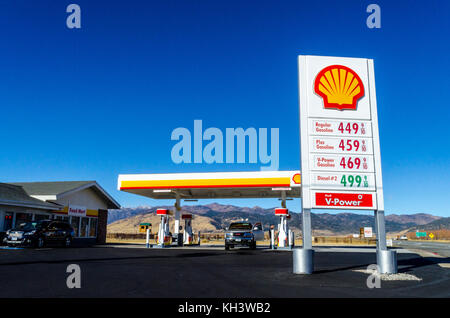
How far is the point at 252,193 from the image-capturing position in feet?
113

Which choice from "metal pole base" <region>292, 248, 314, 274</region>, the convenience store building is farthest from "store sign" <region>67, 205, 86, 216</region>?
"metal pole base" <region>292, 248, 314, 274</region>

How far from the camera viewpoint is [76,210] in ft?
108

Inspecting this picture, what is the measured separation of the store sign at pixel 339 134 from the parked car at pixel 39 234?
19749 mm

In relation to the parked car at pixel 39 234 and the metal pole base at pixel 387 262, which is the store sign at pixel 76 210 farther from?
the metal pole base at pixel 387 262

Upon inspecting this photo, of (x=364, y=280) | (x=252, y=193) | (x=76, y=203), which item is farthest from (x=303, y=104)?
(x=76, y=203)

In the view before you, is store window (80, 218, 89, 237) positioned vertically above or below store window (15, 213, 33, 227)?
below

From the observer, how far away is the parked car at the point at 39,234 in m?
22.8

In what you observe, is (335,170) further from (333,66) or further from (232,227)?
(232,227)

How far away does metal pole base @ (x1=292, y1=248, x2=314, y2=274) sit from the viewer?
1012 cm

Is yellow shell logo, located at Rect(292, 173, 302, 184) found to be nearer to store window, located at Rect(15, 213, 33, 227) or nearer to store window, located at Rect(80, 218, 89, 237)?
store window, located at Rect(80, 218, 89, 237)

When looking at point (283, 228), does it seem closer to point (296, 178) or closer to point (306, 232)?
point (296, 178)

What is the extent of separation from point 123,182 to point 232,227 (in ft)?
32.7

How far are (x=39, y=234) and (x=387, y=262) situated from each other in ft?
71.6

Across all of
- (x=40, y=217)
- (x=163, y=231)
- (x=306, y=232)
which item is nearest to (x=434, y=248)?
(x=163, y=231)
